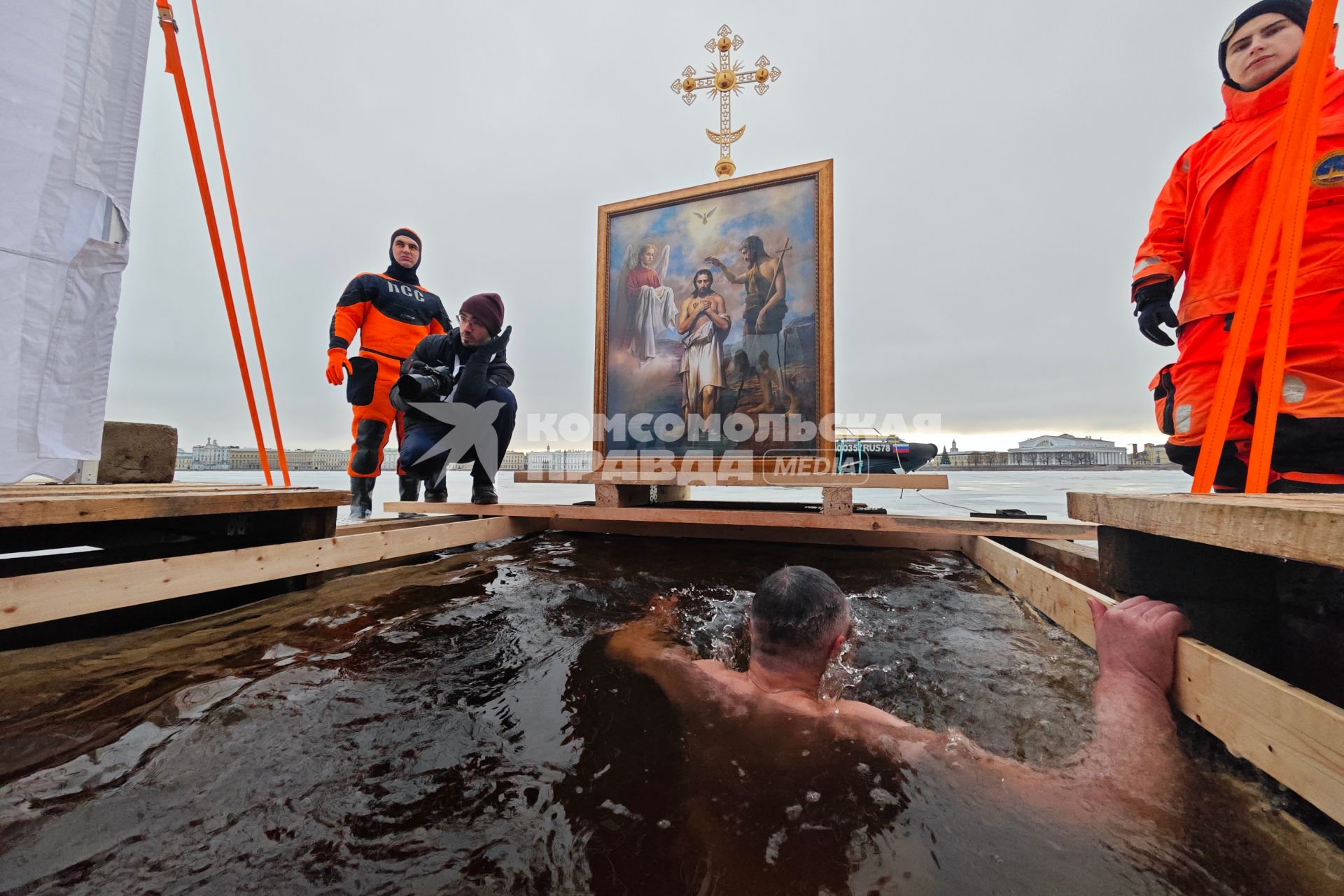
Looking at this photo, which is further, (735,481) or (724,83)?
(724,83)

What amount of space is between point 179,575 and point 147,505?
0.94 ft

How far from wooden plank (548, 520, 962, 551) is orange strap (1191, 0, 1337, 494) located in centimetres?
211

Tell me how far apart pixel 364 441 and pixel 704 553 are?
114 inches

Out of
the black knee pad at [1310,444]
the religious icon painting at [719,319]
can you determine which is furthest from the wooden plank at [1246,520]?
the religious icon painting at [719,319]

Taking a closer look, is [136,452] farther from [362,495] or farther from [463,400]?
[463,400]

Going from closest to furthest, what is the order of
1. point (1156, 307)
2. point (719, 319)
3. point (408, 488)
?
point (1156, 307), point (408, 488), point (719, 319)

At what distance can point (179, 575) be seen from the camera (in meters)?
1.89

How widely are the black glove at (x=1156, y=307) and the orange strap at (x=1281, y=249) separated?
0.81m

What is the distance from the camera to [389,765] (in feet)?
3.62

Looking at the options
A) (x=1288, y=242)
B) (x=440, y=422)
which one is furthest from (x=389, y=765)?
(x=440, y=422)

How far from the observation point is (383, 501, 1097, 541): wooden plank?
2.93m

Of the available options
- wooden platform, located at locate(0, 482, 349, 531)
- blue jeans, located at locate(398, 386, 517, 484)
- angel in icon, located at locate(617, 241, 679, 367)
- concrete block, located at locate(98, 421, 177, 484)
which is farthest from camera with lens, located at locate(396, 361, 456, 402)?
angel in icon, located at locate(617, 241, 679, 367)

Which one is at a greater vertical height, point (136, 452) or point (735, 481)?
point (136, 452)

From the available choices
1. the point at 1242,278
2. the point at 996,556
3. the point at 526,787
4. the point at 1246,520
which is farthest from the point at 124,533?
the point at 1242,278
